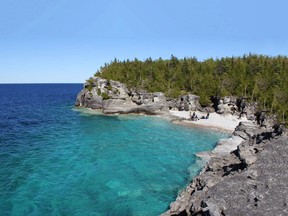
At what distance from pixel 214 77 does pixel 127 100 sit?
35.5m

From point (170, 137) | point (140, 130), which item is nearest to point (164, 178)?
point (170, 137)

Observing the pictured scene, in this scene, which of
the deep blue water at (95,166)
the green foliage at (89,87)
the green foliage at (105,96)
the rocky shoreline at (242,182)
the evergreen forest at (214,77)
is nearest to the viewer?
the rocky shoreline at (242,182)

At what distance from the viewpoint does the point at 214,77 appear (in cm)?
10675

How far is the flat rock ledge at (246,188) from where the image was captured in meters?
22.0

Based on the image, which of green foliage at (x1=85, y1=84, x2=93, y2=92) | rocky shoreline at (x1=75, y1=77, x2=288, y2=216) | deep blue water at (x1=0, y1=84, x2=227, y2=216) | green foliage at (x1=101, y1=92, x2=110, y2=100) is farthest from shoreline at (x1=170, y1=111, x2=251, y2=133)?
green foliage at (x1=85, y1=84, x2=93, y2=92)

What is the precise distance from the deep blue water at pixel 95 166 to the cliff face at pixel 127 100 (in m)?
14.9

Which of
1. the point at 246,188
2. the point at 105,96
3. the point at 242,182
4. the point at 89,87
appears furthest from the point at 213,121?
the point at 246,188

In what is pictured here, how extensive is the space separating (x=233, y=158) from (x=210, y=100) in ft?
191

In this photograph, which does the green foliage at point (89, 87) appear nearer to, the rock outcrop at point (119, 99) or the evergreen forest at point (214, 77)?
the rock outcrop at point (119, 99)

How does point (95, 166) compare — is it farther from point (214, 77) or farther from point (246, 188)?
point (214, 77)

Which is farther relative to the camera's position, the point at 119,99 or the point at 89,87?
the point at 89,87

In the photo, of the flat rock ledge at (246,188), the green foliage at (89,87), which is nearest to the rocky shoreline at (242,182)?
the flat rock ledge at (246,188)

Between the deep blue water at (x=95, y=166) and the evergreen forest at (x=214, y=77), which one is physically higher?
the evergreen forest at (x=214, y=77)

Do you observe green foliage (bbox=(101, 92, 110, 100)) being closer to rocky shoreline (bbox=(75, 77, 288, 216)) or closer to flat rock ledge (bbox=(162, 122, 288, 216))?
rocky shoreline (bbox=(75, 77, 288, 216))
